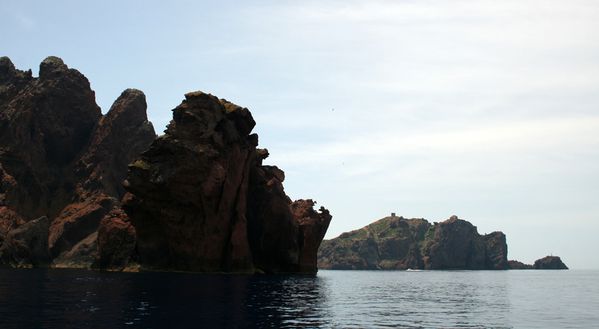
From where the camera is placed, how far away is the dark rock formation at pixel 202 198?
353ft

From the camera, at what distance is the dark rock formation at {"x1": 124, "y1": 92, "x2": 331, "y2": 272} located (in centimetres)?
10750

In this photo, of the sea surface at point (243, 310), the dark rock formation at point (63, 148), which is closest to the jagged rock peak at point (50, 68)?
the dark rock formation at point (63, 148)

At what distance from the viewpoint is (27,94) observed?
7411 inches

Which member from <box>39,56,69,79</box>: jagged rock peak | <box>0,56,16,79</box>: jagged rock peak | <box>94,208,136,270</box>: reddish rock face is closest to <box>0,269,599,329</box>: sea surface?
<box>94,208,136,270</box>: reddish rock face

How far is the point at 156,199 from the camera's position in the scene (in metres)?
108

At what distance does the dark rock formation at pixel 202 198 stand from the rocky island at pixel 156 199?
20 cm

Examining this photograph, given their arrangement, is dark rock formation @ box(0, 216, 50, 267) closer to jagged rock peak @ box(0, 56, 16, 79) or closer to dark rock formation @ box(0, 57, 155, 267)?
dark rock formation @ box(0, 57, 155, 267)

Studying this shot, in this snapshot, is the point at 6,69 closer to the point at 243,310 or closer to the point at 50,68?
the point at 50,68

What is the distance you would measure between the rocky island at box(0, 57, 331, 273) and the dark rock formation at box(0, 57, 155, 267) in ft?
1.34

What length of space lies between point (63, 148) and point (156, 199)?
318 feet

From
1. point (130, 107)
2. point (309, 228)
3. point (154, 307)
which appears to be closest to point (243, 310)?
point (154, 307)

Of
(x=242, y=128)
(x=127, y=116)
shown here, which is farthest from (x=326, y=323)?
(x=127, y=116)

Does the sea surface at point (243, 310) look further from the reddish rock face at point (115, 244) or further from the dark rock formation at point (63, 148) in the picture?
the dark rock formation at point (63, 148)

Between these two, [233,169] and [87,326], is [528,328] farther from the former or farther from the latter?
[233,169]
